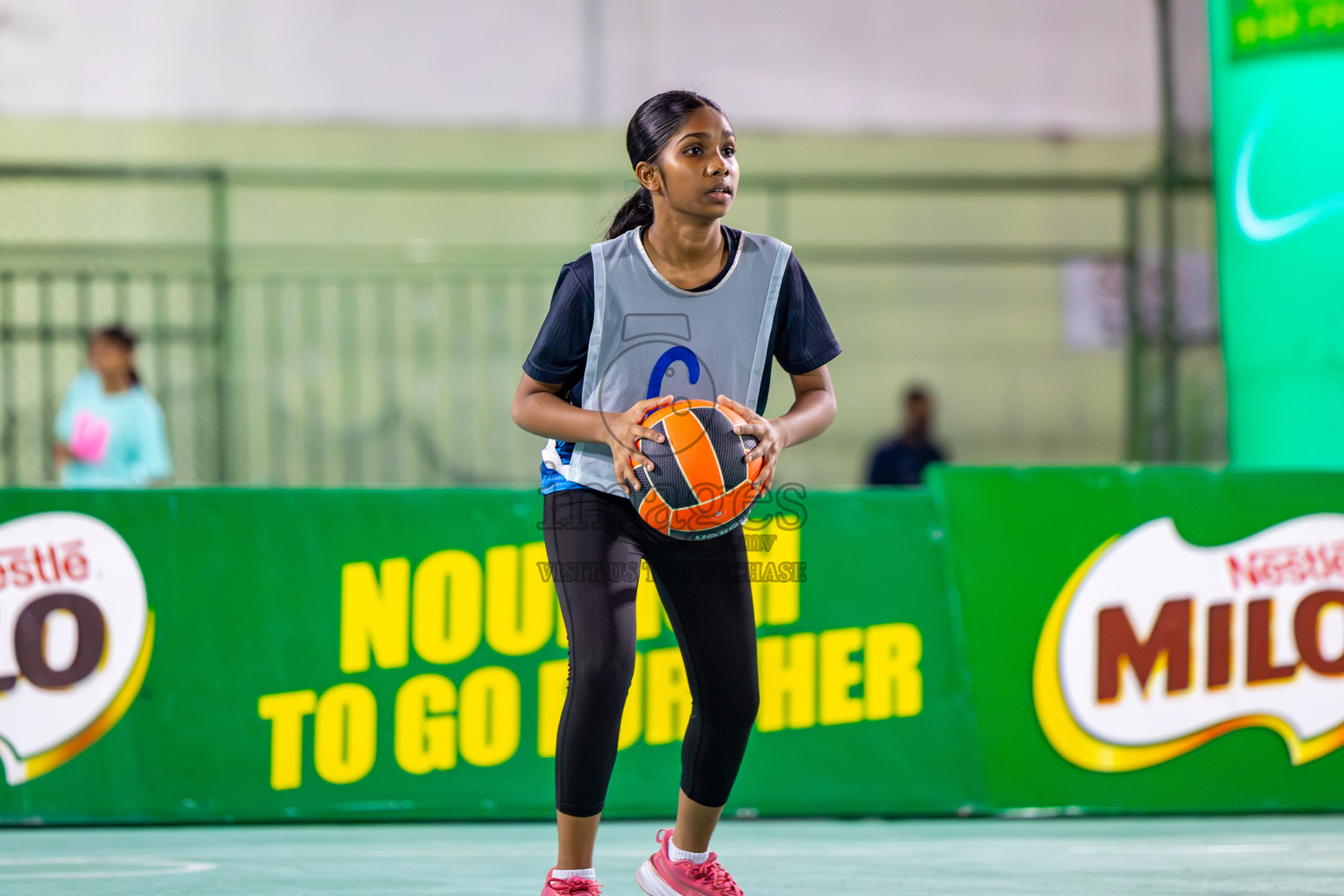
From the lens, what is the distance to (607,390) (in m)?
3.18

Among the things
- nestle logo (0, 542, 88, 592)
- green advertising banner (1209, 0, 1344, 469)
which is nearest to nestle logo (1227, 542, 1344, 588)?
green advertising banner (1209, 0, 1344, 469)

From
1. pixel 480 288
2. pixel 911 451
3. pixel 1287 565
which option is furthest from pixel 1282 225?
pixel 480 288

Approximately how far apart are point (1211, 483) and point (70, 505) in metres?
4.19

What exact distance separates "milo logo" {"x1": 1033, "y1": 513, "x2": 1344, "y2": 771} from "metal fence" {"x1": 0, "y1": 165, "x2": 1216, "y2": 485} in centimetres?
621

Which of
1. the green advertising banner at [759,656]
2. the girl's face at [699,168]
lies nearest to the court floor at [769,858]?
the green advertising banner at [759,656]

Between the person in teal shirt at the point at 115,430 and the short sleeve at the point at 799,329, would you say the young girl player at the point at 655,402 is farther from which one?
the person in teal shirt at the point at 115,430

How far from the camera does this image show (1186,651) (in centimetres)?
514

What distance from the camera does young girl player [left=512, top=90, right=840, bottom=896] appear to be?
311 cm

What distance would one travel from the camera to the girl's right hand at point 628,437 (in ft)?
9.80

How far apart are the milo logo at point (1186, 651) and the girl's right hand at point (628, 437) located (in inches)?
105

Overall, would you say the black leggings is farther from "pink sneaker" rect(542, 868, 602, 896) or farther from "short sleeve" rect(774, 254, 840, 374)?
"short sleeve" rect(774, 254, 840, 374)

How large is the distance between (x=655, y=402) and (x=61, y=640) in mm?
2981

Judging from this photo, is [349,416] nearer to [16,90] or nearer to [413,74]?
[413,74]

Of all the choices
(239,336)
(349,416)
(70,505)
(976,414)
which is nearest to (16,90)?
(239,336)
